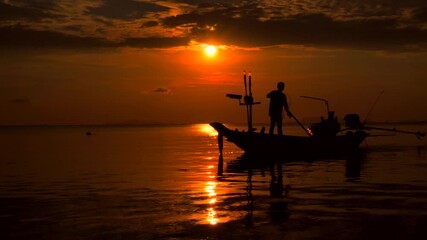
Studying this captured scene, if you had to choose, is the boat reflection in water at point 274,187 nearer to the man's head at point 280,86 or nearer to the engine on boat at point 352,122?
the man's head at point 280,86

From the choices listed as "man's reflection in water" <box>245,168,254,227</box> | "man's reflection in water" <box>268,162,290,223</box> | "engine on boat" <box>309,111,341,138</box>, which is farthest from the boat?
"man's reflection in water" <box>245,168,254,227</box>

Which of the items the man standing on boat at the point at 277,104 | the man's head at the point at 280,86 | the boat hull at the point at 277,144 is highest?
the man's head at the point at 280,86

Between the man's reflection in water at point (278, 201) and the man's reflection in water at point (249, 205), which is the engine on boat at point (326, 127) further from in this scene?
the man's reflection in water at point (249, 205)

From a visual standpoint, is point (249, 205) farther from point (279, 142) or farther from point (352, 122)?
point (352, 122)

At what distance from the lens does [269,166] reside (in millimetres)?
26125

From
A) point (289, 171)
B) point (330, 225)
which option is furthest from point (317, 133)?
point (330, 225)

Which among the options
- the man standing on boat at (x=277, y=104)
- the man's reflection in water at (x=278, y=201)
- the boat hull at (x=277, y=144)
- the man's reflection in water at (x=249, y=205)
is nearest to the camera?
the man's reflection in water at (x=249, y=205)

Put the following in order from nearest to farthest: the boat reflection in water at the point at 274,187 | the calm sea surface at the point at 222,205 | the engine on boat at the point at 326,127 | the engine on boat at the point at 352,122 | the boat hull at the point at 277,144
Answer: the calm sea surface at the point at 222,205 → the boat reflection in water at the point at 274,187 → the boat hull at the point at 277,144 → the engine on boat at the point at 326,127 → the engine on boat at the point at 352,122

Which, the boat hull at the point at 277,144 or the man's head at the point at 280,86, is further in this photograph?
the boat hull at the point at 277,144

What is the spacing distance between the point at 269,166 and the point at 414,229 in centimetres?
1607

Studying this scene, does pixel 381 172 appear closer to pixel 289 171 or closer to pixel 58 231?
pixel 289 171

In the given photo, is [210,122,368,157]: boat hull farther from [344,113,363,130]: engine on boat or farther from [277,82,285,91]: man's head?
[344,113,363,130]: engine on boat

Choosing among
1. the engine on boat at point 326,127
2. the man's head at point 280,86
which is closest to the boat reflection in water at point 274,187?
the man's head at point 280,86

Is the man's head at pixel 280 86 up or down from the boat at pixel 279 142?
up
